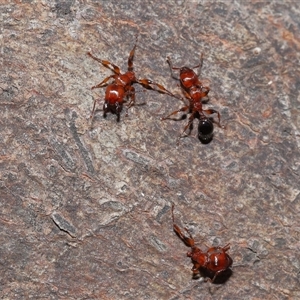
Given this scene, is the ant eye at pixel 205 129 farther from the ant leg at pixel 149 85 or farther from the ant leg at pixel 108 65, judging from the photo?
the ant leg at pixel 108 65

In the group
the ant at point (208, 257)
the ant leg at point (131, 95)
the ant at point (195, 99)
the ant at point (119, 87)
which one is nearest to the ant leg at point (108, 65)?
the ant at point (119, 87)

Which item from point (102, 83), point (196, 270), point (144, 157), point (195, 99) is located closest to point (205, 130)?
point (195, 99)

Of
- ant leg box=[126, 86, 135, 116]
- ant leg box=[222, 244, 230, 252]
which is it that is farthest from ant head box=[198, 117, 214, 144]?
ant leg box=[222, 244, 230, 252]

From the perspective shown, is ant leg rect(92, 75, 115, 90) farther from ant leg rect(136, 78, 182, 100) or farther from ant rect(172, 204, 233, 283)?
ant rect(172, 204, 233, 283)

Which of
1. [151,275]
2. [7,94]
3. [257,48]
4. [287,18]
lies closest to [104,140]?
[7,94]

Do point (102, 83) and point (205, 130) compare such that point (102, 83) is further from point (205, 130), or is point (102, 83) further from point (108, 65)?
point (205, 130)

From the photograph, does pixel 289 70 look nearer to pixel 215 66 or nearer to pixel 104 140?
pixel 215 66

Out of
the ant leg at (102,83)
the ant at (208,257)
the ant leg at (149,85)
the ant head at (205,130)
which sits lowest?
the ant at (208,257)
